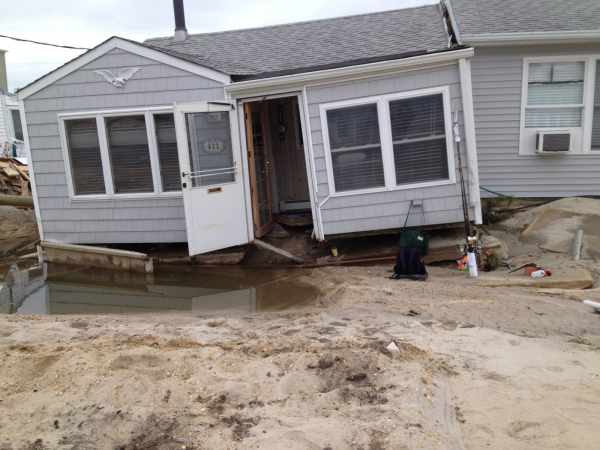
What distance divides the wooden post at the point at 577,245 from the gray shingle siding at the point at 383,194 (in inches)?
54.8

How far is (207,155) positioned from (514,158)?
17.9 ft

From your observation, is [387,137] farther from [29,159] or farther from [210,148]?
[29,159]

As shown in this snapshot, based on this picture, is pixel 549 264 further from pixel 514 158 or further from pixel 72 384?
pixel 72 384

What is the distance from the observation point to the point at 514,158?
914cm

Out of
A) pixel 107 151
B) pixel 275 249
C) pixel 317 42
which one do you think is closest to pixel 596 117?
pixel 317 42

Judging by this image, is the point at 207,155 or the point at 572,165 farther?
the point at 572,165

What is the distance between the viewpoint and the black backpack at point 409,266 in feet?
21.4

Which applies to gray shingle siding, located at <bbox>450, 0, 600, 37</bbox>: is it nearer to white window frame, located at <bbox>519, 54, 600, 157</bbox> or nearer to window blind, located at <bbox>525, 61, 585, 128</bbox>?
white window frame, located at <bbox>519, 54, 600, 157</bbox>

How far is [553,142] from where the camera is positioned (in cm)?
872

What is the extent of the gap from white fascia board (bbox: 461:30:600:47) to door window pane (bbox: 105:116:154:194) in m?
5.53

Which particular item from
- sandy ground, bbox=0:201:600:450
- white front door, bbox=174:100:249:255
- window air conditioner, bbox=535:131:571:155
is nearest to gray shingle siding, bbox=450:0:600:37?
window air conditioner, bbox=535:131:571:155

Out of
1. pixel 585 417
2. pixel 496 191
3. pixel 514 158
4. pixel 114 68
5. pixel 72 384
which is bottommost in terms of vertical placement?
pixel 585 417

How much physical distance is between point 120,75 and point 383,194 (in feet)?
14.5

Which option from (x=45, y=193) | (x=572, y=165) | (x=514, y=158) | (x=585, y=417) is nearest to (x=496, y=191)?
(x=514, y=158)
